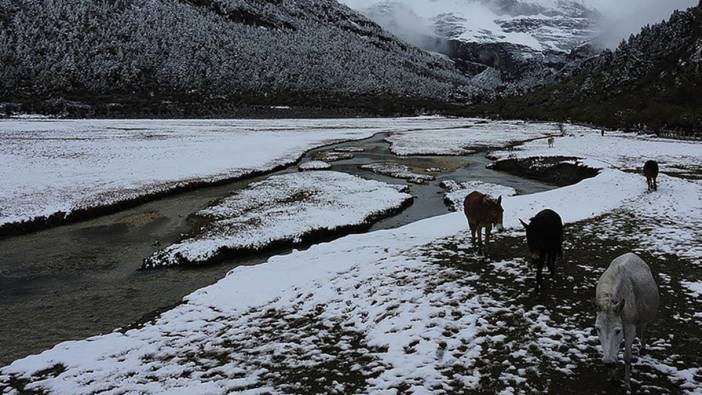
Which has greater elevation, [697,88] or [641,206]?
[697,88]

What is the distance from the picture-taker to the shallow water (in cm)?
1410

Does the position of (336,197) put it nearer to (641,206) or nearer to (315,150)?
(641,206)

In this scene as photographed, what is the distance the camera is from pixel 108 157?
47.4 m

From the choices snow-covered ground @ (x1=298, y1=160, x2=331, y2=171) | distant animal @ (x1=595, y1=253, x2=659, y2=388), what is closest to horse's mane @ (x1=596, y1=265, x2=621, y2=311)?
distant animal @ (x1=595, y1=253, x2=659, y2=388)

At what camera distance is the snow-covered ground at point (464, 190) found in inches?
1243

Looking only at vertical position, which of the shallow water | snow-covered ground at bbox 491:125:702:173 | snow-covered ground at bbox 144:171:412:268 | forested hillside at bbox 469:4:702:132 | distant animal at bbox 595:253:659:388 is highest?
forested hillside at bbox 469:4:702:132

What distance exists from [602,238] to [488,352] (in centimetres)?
1162

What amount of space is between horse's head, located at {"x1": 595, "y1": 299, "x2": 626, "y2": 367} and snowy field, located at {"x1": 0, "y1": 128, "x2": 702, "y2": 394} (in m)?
1.00

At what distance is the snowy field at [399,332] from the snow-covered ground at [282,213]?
4.84 meters

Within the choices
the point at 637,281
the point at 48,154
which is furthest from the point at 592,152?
the point at 48,154

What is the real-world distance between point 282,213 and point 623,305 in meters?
22.5

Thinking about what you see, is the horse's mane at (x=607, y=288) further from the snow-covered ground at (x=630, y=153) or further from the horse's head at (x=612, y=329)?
the snow-covered ground at (x=630, y=153)

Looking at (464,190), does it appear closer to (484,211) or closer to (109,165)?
(484,211)

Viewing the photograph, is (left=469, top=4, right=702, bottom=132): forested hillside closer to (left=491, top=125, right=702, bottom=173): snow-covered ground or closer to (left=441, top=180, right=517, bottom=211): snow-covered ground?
(left=491, top=125, right=702, bottom=173): snow-covered ground
